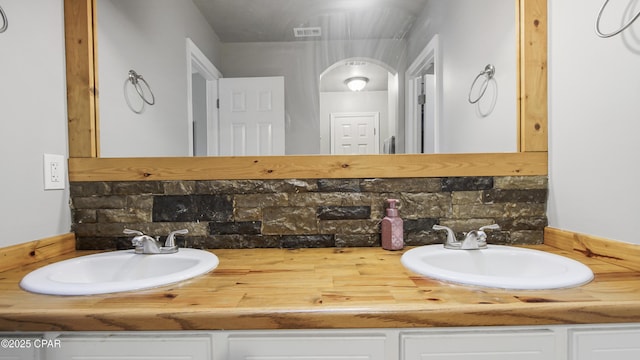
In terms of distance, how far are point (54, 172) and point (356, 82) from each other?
3.65 feet

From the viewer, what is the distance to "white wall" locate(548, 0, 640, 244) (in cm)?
84

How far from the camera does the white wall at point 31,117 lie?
886 millimetres

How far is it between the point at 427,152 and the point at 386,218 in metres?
0.31

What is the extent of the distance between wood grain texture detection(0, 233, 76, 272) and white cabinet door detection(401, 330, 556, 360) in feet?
3.62

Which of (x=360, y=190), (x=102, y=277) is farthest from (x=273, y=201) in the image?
(x=102, y=277)

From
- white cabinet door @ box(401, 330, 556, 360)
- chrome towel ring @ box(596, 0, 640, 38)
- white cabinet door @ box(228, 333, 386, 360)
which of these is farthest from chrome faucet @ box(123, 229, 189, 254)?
chrome towel ring @ box(596, 0, 640, 38)

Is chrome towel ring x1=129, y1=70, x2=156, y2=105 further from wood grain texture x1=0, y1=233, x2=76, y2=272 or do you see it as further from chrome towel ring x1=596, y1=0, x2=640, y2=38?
chrome towel ring x1=596, y1=0, x2=640, y2=38

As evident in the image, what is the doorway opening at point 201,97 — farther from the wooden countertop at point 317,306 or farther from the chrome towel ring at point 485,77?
the chrome towel ring at point 485,77

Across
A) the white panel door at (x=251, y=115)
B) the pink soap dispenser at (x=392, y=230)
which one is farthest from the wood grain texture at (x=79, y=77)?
the pink soap dispenser at (x=392, y=230)

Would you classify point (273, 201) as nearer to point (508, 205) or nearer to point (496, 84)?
point (508, 205)

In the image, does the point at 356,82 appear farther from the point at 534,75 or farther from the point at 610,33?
the point at 610,33

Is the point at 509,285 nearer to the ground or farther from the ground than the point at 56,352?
farther from the ground

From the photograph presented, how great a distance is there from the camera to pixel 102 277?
98cm

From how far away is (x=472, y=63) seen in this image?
1.21 m
